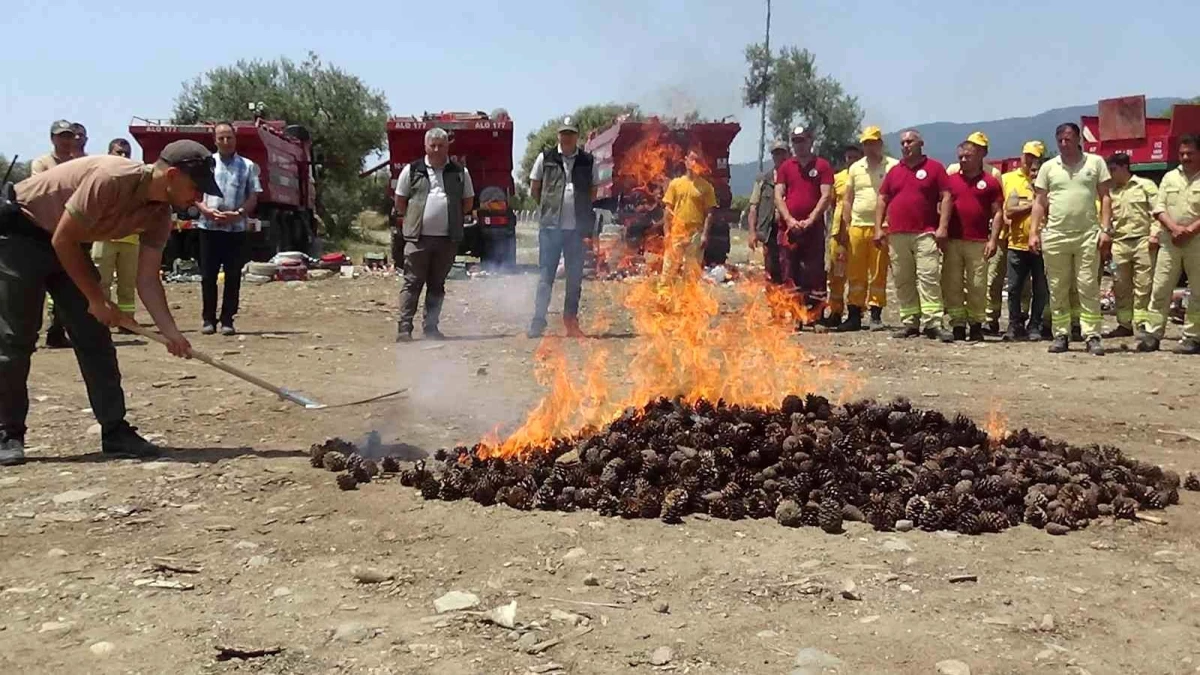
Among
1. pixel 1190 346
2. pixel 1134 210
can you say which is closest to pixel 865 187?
pixel 1134 210

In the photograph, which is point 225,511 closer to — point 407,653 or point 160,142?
point 407,653

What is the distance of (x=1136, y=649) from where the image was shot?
3.53 metres

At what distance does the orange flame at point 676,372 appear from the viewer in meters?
6.32

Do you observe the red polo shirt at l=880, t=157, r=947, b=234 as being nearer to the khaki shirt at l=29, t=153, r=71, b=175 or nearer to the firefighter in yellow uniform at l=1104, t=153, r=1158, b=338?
the firefighter in yellow uniform at l=1104, t=153, r=1158, b=338

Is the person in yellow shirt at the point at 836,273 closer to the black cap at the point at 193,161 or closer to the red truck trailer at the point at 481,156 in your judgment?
the black cap at the point at 193,161

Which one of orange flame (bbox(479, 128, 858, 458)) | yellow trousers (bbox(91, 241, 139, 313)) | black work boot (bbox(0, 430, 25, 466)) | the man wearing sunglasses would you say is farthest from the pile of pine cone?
yellow trousers (bbox(91, 241, 139, 313))

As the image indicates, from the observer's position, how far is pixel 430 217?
1045 centimetres

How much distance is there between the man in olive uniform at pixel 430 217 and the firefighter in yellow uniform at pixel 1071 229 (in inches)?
221

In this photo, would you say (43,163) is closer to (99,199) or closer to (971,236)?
(99,199)

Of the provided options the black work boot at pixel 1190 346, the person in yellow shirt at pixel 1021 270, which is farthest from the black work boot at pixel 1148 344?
the person in yellow shirt at pixel 1021 270

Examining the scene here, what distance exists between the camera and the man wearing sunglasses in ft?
18.1

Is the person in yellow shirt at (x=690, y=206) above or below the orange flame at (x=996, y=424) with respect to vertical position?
above

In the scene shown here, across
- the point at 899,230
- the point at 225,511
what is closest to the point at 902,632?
the point at 225,511

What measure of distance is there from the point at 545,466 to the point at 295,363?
185 inches
